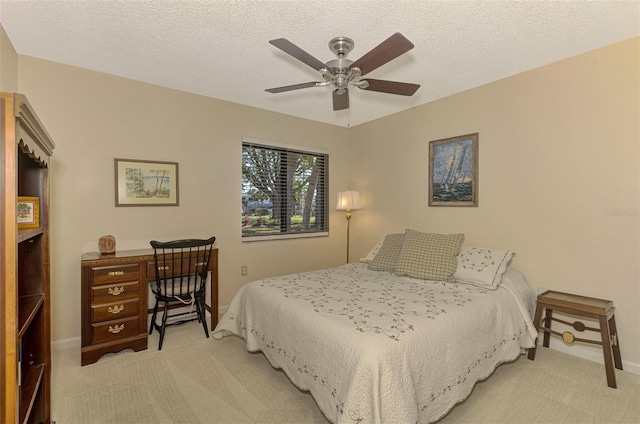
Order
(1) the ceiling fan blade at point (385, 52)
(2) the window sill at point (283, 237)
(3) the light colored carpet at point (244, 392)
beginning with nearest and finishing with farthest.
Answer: (1) the ceiling fan blade at point (385, 52) → (3) the light colored carpet at point (244, 392) → (2) the window sill at point (283, 237)

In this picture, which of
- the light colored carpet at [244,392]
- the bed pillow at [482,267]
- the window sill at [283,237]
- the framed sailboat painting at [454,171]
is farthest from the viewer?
the window sill at [283,237]

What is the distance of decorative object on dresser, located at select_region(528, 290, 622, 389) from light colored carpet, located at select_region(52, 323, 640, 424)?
0.45 feet

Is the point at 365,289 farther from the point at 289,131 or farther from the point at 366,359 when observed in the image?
the point at 289,131

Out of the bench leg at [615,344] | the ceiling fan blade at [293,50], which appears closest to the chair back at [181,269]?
the ceiling fan blade at [293,50]

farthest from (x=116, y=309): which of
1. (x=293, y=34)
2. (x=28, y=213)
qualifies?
(x=293, y=34)

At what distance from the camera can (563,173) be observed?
102 inches

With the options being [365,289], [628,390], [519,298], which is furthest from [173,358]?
[628,390]

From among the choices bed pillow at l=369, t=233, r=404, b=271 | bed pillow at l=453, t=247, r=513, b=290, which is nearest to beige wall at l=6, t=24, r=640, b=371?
bed pillow at l=453, t=247, r=513, b=290

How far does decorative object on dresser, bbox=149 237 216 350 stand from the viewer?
2.65m

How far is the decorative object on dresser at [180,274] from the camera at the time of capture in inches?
104

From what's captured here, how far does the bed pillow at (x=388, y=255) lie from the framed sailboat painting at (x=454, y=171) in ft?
2.35

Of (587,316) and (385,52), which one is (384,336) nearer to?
(385,52)

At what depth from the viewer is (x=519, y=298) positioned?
2408mm

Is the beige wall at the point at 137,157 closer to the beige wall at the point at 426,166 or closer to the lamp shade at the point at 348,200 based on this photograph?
the beige wall at the point at 426,166
